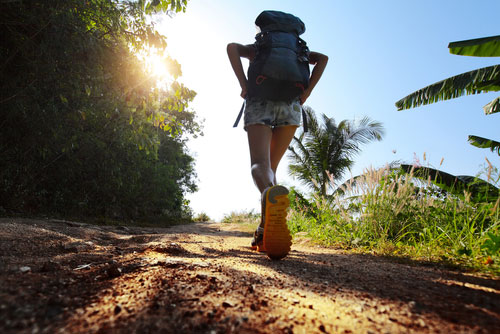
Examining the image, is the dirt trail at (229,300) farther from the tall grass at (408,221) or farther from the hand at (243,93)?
the hand at (243,93)

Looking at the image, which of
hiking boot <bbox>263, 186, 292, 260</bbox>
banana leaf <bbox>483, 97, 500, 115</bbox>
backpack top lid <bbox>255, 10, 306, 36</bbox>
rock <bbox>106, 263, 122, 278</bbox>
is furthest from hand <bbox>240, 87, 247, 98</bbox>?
banana leaf <bbox>483, 97, 500, 115</bbox>

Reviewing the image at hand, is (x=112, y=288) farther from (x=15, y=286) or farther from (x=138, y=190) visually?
(x=138, y=190)

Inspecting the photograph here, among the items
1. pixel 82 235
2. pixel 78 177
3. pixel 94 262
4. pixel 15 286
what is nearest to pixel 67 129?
pixel 78 177

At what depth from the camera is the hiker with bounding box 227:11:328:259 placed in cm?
225

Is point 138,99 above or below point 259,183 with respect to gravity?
above

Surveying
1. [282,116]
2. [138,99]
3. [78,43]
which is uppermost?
[78,43]

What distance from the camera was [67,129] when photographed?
477 centimetres

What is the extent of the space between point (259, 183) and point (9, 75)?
13.0 feet

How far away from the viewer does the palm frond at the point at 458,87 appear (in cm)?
728

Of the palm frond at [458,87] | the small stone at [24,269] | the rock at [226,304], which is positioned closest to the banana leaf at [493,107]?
the palm frond at [458,87]

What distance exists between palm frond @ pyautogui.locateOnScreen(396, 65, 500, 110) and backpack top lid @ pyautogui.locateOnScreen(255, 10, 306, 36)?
7498 mm

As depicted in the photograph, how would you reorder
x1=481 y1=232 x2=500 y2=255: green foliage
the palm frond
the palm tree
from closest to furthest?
1. x1=481 y1=232 x2=500 y2=255: green foliage
2. the palm frond
3. the palm tree

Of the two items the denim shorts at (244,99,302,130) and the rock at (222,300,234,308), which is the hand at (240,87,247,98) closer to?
the denim shorts at (244,99,302,130)

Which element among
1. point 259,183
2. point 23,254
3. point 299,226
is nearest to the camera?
point 23,254
